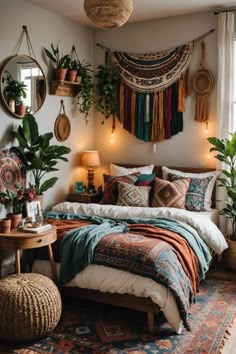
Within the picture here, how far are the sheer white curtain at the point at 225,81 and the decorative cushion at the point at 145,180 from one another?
2.56 ft

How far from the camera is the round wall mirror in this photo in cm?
404

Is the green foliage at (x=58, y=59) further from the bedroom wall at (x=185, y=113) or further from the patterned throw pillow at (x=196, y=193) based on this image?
the patterned throw pillow at (x=196, y=193)

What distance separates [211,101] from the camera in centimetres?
486

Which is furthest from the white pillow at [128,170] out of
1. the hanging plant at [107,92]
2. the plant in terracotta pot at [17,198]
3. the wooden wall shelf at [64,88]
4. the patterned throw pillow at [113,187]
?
the plant in terracotta pot at [17,198]

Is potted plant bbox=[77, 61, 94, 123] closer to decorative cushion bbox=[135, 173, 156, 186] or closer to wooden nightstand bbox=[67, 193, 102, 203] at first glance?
wooden nightstand bbox=[67, 193, 102, 203]

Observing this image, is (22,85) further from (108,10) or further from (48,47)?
(108,10)

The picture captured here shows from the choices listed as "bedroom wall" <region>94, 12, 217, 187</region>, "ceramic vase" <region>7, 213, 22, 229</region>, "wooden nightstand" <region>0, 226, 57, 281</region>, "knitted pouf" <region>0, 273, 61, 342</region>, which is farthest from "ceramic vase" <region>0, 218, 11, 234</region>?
"bedroom wall" <region>94, 12, 217, 187</region>

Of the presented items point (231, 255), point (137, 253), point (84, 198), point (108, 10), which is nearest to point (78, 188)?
point (84, 198)

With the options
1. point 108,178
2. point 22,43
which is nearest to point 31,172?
point 108,178

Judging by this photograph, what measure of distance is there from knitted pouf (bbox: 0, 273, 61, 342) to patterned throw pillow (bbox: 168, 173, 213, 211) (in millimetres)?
2076

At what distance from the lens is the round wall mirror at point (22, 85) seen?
4.04m

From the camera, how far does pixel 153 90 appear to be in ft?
16.8

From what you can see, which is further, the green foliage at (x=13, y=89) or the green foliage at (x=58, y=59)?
the green foliage at (x=58, y=59)

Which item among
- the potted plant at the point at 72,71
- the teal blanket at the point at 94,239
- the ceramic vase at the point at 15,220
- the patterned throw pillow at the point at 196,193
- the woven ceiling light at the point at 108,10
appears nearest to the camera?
the woven ceiling light at the point at 108,10
